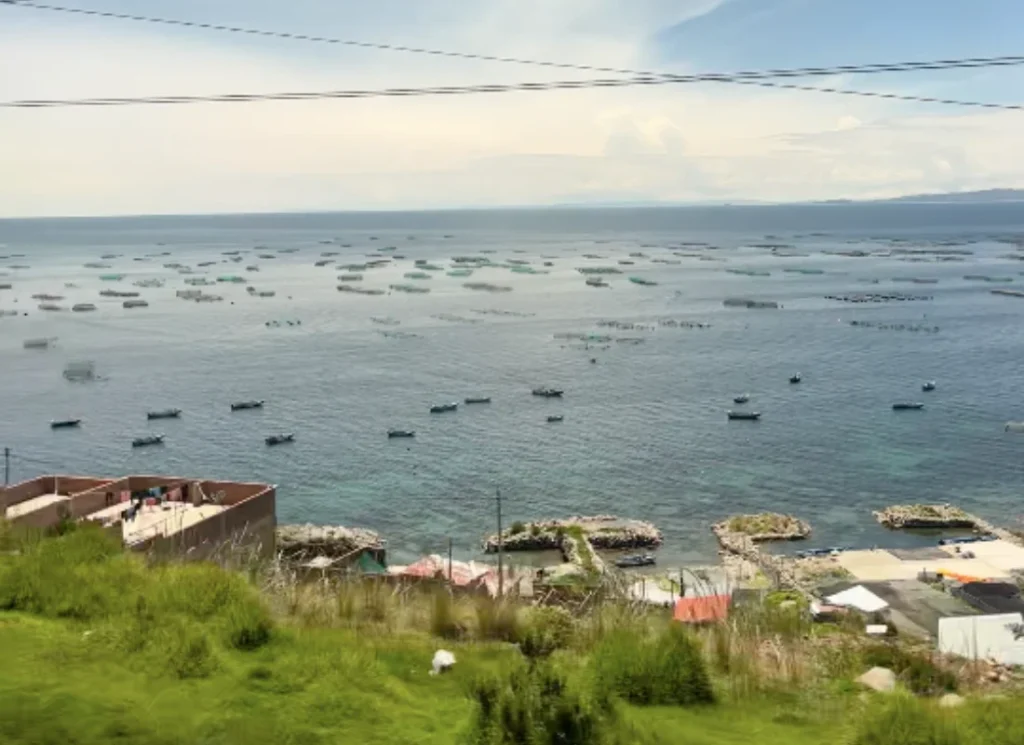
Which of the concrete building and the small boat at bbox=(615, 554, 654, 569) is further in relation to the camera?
the small boat at bbox=(615, 554, 654, 569)

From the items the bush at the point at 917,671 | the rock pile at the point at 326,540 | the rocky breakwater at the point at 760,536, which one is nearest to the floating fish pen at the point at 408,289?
the rock pile at the point at 326,540

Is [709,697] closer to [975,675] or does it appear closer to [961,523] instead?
[975,675]

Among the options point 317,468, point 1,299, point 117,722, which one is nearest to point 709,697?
point 117,722

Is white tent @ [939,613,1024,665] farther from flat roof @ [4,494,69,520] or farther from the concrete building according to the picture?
flat roof @ [4,494,69,520]

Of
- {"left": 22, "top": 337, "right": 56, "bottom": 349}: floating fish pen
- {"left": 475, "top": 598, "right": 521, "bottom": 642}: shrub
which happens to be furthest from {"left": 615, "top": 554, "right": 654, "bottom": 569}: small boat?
{"left": 22, "top": 337, "right": 56, "bottom": 349}: floating fish pen

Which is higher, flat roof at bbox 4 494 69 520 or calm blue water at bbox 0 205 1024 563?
flat roof at bbox 4 494 69 520

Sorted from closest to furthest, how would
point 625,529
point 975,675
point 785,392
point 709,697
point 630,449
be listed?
point 709,697 → point 975,675 → point 625,529 → point 630,449 → point 785,392

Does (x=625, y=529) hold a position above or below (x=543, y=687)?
below
